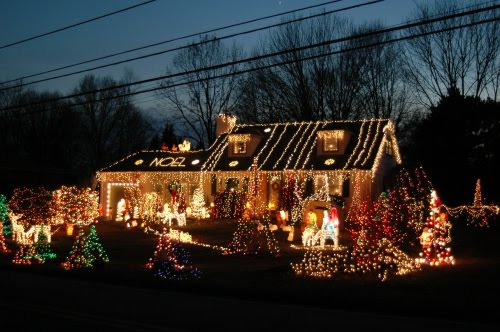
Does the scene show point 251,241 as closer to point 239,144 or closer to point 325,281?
point 325,281

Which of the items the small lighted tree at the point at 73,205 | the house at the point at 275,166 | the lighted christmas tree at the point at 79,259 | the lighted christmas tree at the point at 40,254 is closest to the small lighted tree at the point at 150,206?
the house at the point at 275,166

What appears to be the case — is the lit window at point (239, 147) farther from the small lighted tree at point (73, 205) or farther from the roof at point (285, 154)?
the small lighted tree at point (73, 205)

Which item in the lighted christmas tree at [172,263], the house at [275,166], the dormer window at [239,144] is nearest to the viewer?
the lighted christmas tree at [172,263]

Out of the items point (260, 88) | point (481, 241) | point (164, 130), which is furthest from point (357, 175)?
point (164, 130)

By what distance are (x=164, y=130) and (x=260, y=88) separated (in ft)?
63.3

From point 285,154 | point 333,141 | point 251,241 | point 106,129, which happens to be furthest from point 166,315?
point 106,129

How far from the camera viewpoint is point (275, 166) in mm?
35469

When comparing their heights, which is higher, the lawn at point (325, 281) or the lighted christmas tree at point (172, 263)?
the lighted christmas tree at point (172, 263)

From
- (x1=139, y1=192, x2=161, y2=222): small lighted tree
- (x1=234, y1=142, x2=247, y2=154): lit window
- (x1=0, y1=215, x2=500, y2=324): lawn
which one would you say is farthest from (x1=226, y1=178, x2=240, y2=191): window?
(x1=0, y1=215, x2=500, y2=324): lawn

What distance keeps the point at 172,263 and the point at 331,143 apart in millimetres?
20623

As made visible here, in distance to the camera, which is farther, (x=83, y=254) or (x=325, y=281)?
(x=83, y=254)

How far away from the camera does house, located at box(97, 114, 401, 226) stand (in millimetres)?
33438

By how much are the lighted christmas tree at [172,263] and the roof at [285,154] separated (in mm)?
17563

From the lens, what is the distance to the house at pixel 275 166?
110ft
